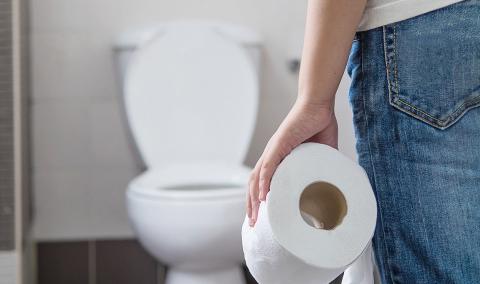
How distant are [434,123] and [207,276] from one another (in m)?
1.14

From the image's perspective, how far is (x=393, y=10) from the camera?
2.43 feet

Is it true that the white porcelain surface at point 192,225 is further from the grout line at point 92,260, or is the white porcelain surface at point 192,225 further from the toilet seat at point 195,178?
the grout line at point 92,260

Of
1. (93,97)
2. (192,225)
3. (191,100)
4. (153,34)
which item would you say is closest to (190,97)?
(191,100)

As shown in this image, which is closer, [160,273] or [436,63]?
[436,63]

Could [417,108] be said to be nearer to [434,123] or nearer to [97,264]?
[434,123]

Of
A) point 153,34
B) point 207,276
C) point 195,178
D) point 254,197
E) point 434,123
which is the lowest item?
point 207,276

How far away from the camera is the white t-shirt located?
730 millimetres

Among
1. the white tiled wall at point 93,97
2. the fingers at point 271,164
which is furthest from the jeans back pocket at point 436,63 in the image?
the white tiled wall at point 93,97

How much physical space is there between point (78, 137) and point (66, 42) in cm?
31

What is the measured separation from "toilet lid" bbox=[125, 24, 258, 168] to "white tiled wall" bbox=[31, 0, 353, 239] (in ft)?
0.63

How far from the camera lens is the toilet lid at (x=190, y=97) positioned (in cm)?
202

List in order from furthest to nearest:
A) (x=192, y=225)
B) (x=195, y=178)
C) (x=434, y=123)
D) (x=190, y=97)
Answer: (x=190, y=97)
(x=195, y=178)
(x=192, y=225)
(x=434, y=123)

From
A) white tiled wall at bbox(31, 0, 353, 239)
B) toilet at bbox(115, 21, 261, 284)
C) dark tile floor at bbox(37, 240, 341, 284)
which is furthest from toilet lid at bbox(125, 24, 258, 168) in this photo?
dark tile floor at bbox(37, 240, 341, 284)

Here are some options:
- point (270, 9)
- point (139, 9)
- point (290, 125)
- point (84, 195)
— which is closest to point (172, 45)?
point (139, 9)
